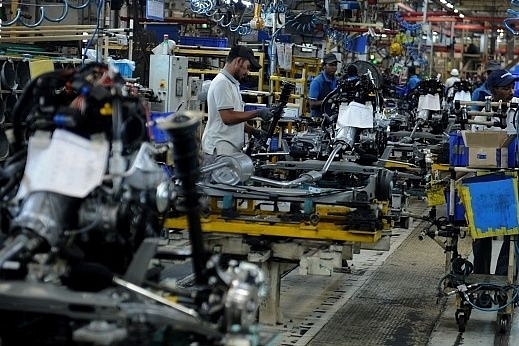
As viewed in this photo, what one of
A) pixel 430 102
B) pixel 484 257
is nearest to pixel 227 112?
pixel 484 257

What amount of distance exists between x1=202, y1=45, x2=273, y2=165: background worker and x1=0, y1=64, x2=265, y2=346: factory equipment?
3.19 metres

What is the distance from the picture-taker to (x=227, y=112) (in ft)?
23.1

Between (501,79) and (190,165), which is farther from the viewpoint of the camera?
(501,79)

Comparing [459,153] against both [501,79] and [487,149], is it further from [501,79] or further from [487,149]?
[501,79]

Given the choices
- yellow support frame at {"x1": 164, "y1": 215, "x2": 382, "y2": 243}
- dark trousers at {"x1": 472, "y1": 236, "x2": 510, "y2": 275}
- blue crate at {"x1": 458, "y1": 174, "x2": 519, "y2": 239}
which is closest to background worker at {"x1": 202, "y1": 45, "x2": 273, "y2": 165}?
yellow support frame at {"x1": 164, "y1": 215, "x2": 382, "y2": 243}

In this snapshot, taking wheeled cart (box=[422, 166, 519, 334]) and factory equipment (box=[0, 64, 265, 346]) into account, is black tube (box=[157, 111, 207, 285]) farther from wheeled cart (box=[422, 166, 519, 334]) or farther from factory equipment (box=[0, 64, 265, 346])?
wheeled cart (box=[422, 166, 519, 334])

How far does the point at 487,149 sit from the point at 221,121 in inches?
73.8

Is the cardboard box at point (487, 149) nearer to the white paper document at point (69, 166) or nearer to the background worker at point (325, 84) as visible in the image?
the white paper document at point (69, 166)

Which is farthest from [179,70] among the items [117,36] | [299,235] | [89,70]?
[89,70]

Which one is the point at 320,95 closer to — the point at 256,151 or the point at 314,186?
the point at 256,151

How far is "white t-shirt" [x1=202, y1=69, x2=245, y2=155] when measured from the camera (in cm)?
705

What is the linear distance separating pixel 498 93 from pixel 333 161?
5.66ft

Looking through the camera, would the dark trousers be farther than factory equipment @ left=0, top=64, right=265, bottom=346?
Yes

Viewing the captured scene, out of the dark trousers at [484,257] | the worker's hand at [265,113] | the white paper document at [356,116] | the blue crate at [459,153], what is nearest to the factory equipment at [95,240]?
the blue crate at [459,153]
